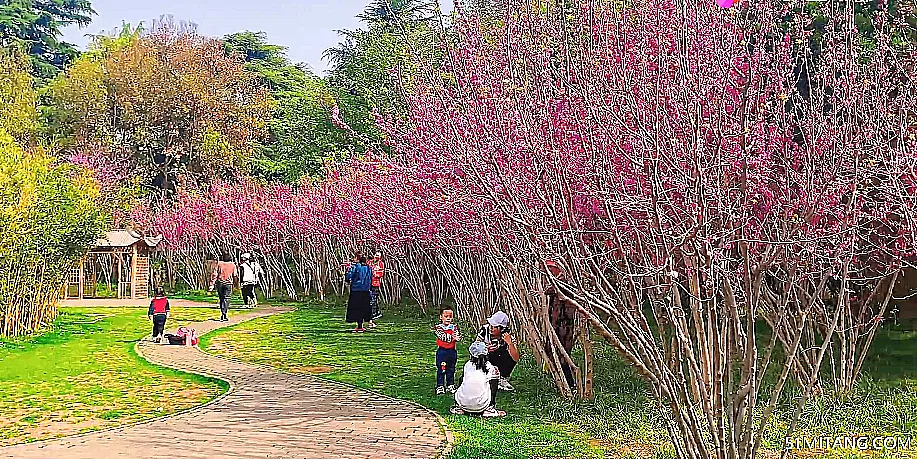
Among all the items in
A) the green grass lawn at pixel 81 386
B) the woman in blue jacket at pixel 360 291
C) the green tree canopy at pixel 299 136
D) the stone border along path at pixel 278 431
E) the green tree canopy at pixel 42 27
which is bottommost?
the stone border along path at pixel 278 431

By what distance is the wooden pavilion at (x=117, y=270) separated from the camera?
25281 millimetres

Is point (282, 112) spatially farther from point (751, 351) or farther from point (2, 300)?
point (751, 351)

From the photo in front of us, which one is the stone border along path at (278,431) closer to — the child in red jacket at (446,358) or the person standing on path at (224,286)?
the child in red jacket at (446,358)

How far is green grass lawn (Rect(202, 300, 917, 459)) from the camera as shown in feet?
23.5

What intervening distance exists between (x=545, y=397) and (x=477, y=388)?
1168 millimetres

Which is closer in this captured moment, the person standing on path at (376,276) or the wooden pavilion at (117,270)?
the person standing on path at (376,276)

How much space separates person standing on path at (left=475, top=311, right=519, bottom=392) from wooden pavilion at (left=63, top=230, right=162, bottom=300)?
693 inches

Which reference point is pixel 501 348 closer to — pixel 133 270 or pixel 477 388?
pixel 477 388

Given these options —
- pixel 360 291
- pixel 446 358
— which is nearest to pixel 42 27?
pixel 360 291

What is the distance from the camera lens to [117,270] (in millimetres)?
26250

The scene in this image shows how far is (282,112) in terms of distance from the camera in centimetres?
4812

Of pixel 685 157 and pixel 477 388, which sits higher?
pixel 685 157

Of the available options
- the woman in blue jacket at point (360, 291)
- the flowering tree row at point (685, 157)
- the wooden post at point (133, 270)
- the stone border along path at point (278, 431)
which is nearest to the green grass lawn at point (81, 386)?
the stone border along path at point (278, 431)

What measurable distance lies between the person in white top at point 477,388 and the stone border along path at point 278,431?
0.96 feet
